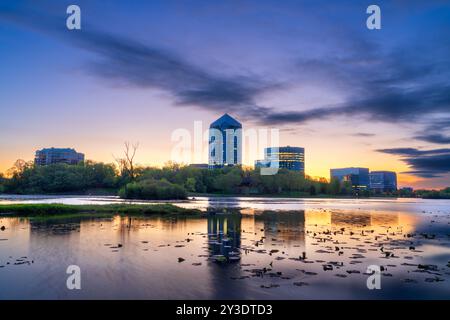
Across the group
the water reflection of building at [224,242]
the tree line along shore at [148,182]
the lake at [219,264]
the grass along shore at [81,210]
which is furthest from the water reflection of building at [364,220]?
the tree line along shore at [148,182]

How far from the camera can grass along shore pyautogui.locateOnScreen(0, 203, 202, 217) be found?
148 ft

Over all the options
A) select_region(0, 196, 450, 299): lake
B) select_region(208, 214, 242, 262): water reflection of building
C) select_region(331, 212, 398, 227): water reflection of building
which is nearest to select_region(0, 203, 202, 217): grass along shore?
select_region(208, 214, 242, 262): water reflection of building

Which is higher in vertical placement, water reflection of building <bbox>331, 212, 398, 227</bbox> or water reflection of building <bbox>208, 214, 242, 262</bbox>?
water reflection of building <bbox>208, 214, 242, 262</bbox>

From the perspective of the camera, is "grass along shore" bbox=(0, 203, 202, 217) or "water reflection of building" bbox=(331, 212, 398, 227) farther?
"grass along shore" bbox=(0, 203, 202, 217)

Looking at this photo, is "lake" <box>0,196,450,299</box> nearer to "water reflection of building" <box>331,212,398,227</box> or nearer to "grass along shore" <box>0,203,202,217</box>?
"water reflection of building" <box>331,212,398,227</box>

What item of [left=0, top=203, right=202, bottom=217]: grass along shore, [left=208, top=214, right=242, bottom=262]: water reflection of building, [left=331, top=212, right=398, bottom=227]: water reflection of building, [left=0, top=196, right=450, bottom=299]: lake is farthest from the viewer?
[left=0, top=203, right=202, bottom=217]: grass along shore

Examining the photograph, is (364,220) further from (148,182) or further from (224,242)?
(148,182)

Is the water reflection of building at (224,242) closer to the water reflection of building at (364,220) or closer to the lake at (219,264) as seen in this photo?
the lake at (219,264)

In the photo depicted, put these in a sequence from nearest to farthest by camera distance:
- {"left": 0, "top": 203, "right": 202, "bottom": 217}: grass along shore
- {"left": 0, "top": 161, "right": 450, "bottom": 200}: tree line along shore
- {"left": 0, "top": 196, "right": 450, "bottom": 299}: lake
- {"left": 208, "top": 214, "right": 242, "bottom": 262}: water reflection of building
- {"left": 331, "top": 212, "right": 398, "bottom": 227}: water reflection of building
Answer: {"left": 0, "top": 196, "right": 450, "bottom": 299}: lake, {"left": 208, "top": 214, "right": 242, "bottom": 262}: water reflection of building, {"left": 331, "top": 212, "right": 398, "bottom": 227}: water reflection of building, {"left": 0, "top": 203, "right": 202, "bottom": 217}: grass along shore, {"left": 0, "top": 161, "right": 450, "bottom": 200}: tree line along shore

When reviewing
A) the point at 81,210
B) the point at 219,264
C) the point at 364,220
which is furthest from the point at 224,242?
the point at 81,210

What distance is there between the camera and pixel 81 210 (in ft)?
160
